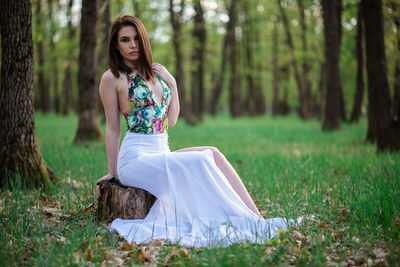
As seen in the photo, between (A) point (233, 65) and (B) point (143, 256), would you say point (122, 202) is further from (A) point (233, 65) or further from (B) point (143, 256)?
(A) point (233, 65)

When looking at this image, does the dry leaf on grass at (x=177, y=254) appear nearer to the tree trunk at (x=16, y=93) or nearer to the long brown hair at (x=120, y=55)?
the long brown hair at (x=120, y=55)

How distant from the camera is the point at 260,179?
5.25 m

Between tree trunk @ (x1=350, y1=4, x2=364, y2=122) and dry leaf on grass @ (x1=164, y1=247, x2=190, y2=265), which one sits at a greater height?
tree trunk @ (x1=350, y1=4, x2=364, y2=122)

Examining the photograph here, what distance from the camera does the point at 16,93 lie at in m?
4.71

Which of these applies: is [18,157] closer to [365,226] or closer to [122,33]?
[122,33]

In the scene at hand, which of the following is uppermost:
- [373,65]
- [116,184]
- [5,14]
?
[5,14]

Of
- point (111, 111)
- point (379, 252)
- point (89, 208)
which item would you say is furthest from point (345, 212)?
point (89, 208)

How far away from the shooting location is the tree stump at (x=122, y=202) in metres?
3.60

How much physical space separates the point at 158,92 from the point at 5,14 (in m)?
2.58

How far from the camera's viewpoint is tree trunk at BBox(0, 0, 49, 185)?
4.65 m

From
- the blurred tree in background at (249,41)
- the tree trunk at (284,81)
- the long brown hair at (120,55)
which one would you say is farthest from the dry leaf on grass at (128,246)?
the tree trunk at (284,81)

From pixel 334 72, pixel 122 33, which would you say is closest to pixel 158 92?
pixel 122 33

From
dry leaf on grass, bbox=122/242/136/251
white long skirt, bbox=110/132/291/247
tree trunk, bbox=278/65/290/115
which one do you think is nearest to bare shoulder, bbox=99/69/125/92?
white long skirt, bbox=110/132/291/247

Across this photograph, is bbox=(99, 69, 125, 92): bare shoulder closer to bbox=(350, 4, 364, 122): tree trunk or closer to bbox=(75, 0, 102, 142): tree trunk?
bbox=(75, 0, 102, 142): tree trunk
